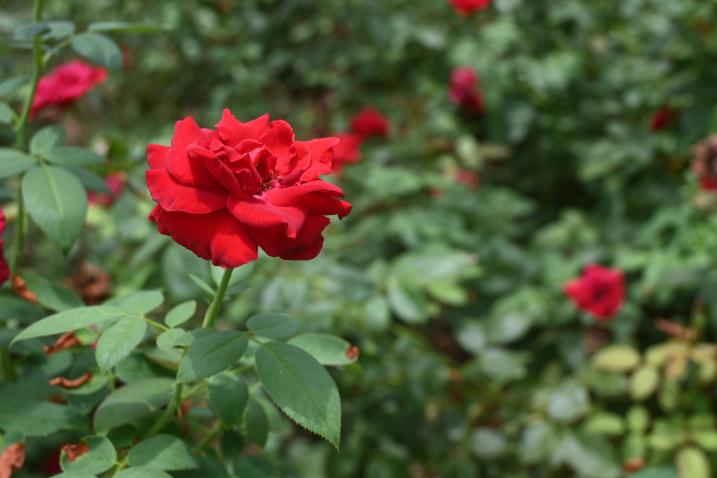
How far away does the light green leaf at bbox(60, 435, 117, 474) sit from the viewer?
0.69 metres

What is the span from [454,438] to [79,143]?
2.01 metres

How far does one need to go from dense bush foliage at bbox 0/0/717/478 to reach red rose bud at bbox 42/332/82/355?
16 mm

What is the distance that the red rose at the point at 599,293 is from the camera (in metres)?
1.78

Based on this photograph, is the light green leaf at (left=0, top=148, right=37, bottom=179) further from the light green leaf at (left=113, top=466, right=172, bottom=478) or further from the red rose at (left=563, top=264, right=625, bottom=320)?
the red rose at (left=563, top=264, right=625, bottom=320)

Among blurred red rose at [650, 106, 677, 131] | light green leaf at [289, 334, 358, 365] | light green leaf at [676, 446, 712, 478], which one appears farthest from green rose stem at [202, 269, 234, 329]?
blurred red rose at [650, 106, 677, 131]

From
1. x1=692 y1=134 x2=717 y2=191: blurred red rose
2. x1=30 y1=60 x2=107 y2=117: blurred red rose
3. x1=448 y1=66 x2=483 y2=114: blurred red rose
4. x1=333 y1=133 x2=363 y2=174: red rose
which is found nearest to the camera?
x1=30 y1=60 x2=107 y2=117: blurred red rose

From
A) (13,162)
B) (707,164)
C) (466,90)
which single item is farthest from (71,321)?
(466,90)

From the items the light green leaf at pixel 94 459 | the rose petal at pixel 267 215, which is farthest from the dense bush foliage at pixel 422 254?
the rose petal at pixel 267 215

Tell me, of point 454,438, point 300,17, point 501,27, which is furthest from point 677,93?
point 300,17

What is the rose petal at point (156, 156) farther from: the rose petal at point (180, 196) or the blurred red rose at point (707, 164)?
the blurred red rose at point (707, 164)

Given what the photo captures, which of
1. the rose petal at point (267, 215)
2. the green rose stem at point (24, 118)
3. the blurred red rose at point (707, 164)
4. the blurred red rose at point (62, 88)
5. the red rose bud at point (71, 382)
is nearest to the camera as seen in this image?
the rose petal at point (267, 215)

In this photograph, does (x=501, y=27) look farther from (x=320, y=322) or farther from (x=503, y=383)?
(x=320, y=322)

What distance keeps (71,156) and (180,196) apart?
0.37 m

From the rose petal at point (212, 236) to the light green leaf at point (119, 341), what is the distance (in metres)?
0.10
